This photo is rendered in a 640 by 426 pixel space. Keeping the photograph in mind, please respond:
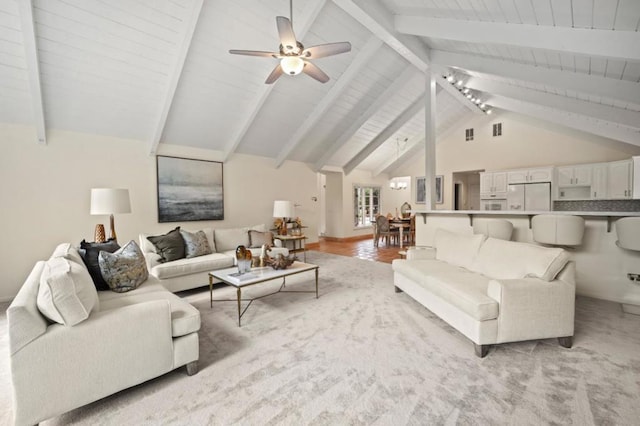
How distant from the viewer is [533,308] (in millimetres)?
2150

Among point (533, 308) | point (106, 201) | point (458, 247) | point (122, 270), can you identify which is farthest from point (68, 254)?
point (458, 247)

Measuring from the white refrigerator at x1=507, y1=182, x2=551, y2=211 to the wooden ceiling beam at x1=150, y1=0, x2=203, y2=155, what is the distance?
7.39 m

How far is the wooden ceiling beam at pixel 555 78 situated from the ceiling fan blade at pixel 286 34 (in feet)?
9.74

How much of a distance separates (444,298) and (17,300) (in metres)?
3.09

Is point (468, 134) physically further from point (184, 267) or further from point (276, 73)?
point (184, 267)

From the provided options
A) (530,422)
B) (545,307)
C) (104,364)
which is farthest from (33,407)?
(545,307)

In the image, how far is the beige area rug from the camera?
60.8 inches

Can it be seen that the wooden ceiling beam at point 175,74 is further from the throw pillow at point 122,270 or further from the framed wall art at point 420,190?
the framed wall art at point 420,190

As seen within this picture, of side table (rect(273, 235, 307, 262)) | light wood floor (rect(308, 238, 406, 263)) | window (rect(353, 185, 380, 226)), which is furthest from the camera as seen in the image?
window (rect(353, 185, 380, 226))

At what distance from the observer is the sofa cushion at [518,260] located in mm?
2236

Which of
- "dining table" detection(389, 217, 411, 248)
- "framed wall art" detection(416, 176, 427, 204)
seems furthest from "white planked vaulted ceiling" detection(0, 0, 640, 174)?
"framed wall art" detection(416, 176, 427, 204)

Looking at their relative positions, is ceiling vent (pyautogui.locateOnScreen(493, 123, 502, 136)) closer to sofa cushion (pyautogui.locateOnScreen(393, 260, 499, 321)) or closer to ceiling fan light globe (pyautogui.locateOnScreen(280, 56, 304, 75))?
sofa cushion (pyautogui.locateOnScreen(393, 260, 499, 321))

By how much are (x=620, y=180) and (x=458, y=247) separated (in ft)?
15.8

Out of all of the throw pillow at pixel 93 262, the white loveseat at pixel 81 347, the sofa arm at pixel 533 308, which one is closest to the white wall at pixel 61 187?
the throw pillow at pixel 93 262
